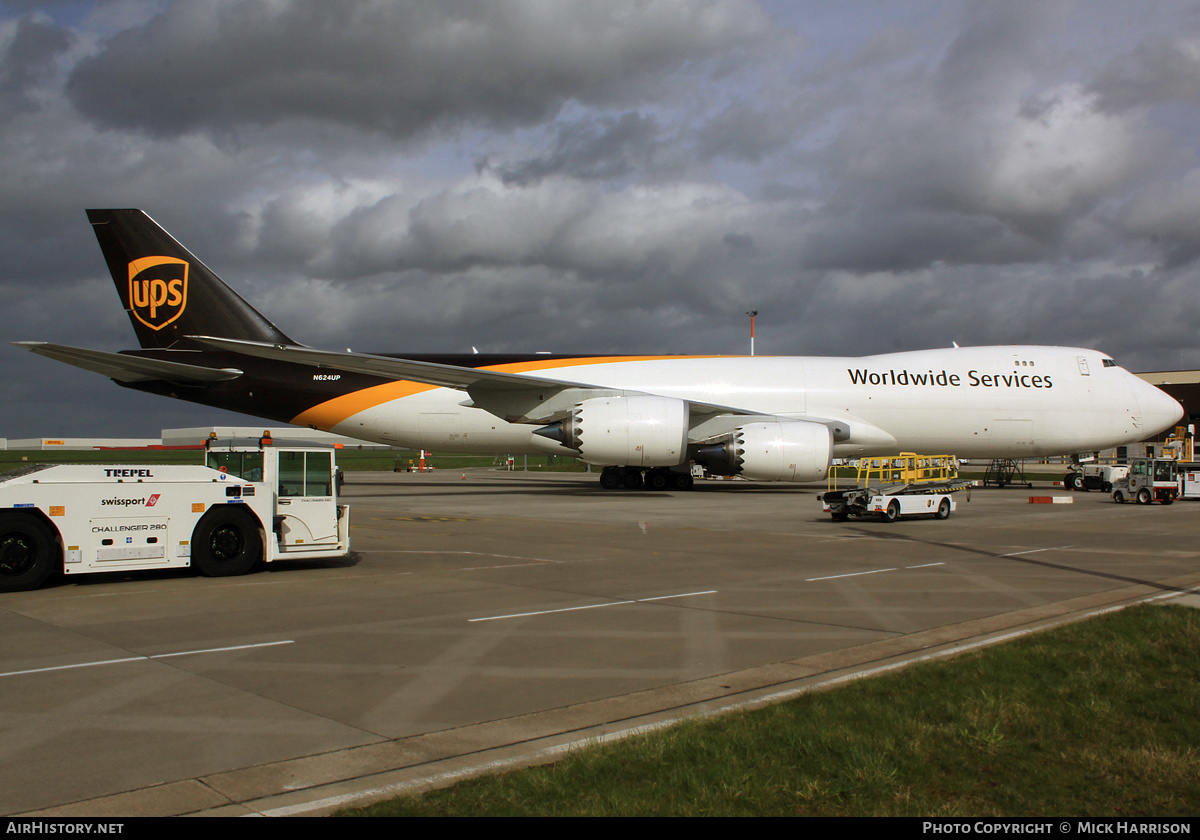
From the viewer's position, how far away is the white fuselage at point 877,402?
94.3 ft

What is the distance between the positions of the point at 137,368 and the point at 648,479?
16.9m

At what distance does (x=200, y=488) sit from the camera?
1120cm

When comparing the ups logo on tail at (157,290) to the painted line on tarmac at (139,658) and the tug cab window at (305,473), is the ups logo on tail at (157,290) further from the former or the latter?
the painted line on tarmac at (139,658)

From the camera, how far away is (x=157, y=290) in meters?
26.4

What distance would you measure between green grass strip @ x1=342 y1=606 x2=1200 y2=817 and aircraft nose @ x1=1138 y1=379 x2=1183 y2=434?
2846 centimetres

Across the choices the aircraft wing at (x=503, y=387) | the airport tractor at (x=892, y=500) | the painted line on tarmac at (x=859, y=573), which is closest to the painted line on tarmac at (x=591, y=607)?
the painted line on tarmac at (x=859, y=573)

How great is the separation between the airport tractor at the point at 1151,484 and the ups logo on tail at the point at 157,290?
3042 cm

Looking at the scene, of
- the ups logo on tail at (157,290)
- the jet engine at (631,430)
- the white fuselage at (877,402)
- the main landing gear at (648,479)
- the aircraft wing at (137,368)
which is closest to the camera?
the aircraft wing at (137,368)

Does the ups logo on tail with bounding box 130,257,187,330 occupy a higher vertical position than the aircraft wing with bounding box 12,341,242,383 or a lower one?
higher

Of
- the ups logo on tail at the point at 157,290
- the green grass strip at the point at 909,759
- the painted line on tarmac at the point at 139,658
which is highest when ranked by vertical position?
the ups logo on tail at the point at 157,290

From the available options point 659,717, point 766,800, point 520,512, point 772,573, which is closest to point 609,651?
point 659,717

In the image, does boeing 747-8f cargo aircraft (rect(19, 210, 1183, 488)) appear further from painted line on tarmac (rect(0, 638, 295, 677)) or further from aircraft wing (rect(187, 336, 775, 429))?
painted line on tarmac (rect(0, 638, 295, 677))

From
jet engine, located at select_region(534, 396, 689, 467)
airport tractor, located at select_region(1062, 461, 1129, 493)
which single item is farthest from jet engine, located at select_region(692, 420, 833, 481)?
airport tractor, located at select_region(1062, 461, 1129, 493)

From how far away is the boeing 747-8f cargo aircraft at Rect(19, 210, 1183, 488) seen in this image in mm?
25172
